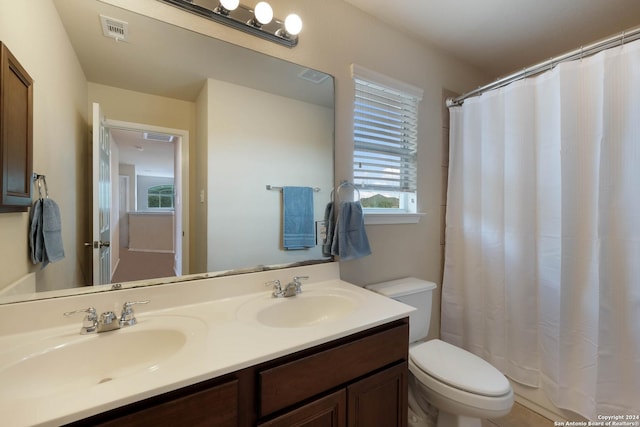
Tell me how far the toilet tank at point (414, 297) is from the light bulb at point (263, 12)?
146 cm

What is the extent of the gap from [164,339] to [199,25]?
4.12ft

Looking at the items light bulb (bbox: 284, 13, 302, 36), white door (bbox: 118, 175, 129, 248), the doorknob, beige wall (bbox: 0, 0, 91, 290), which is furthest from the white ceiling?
the doorknob

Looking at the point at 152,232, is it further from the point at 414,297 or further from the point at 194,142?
the point at 414,297

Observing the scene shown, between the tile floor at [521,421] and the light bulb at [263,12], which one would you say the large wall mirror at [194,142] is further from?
the tile floor at [521,421]

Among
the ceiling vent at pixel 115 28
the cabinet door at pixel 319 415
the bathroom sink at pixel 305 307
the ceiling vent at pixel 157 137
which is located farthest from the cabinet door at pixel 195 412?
the ceiling vent at pixel 115 28

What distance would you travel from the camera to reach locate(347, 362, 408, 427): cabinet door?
981 mm

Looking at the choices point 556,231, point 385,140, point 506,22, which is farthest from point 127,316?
point 506,22

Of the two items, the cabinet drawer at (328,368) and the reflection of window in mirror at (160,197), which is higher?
the reflection of window in mirror at (160,197)

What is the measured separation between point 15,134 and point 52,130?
0.13 m

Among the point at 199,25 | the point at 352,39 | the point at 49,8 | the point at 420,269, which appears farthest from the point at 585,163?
the point at 49,8

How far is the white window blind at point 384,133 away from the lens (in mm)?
1673

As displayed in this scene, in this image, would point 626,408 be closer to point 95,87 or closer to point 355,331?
point 355,331

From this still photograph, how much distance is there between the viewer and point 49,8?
94 cm

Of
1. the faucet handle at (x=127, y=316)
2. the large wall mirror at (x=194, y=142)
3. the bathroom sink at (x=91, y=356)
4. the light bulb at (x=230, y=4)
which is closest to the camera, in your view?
the bathroom sink at (x=91, y=356)
